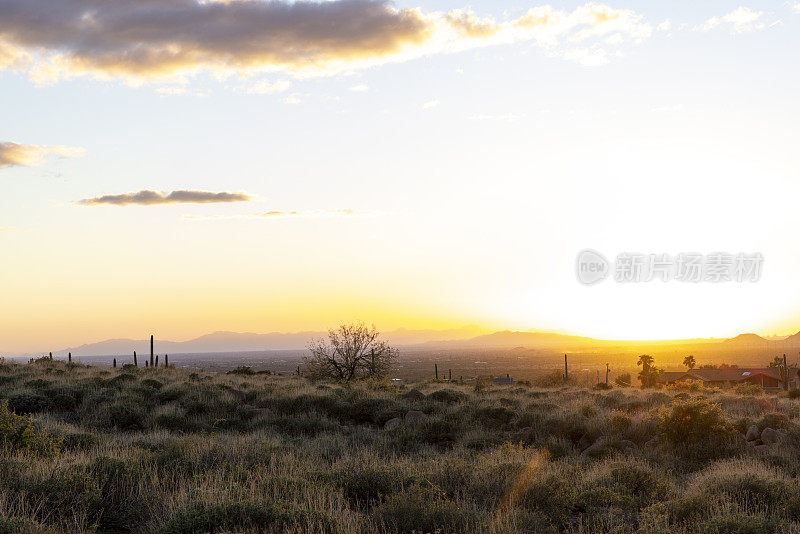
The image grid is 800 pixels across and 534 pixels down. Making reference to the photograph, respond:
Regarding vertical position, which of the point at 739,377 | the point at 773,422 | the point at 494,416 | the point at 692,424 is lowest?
the point at 739,377

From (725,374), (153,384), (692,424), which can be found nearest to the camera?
(692,424)

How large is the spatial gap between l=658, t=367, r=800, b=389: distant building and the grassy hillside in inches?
1777

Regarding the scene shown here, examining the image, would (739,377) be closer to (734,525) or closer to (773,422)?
(773,422)

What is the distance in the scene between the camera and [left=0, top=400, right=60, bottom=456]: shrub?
42.1 ft

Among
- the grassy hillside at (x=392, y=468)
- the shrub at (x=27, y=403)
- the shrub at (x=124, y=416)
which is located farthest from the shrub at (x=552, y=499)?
the shrub at (x=27, y=403)

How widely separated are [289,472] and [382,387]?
20556mm

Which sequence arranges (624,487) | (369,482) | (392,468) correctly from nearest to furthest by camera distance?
(369,482)
(624,487)
(392,468)

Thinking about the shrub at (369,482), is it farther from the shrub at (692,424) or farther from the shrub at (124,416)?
the shrub at (124,416)

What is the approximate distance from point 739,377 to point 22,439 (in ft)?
246

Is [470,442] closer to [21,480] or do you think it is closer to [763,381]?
[21,480]

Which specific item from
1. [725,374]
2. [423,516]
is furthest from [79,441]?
[725,374]

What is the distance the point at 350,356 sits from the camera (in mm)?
47594

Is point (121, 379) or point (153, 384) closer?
point (153, 384)

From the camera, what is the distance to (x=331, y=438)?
61.3 ft
